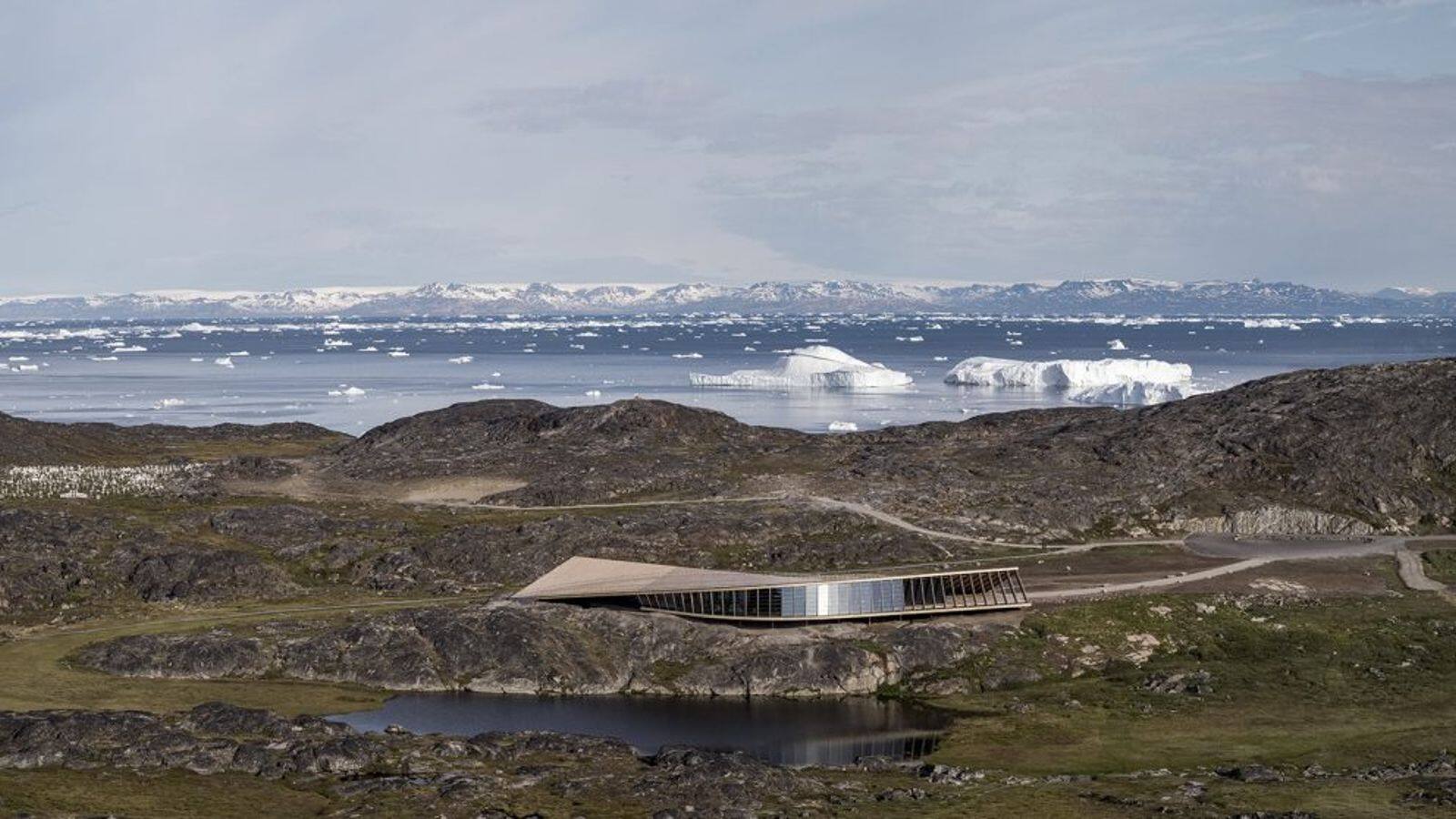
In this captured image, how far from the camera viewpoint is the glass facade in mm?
110250

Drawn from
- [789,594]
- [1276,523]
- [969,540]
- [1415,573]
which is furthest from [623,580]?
[1276,523]

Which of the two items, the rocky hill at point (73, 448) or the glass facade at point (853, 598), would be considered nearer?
the glass facade at point (853, 598)

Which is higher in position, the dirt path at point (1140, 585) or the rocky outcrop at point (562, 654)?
the dirt path at point (1140, 585)

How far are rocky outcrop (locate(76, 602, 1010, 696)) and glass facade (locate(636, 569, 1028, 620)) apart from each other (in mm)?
1687

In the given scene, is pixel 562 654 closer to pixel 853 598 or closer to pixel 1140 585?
pixel 853 598

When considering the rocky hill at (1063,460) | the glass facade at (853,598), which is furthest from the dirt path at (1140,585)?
the rocky hill at (1063,460)

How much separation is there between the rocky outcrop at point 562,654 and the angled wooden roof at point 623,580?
390 centimetres

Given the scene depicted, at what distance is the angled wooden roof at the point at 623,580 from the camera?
370ft

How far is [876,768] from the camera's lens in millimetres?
84000

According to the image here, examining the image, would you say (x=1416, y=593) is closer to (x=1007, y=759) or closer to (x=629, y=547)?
(x=1007, y=759)

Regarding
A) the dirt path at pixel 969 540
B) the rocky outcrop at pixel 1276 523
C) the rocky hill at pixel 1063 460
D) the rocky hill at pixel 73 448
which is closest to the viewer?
the dirt path at pixel 969 540

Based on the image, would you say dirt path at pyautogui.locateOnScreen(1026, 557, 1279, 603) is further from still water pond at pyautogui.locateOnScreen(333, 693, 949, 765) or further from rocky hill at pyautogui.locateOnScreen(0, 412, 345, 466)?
rocky hill at pyautogui.locateOnScreen(0, 412, 345, 466)

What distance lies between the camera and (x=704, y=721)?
3784 inches

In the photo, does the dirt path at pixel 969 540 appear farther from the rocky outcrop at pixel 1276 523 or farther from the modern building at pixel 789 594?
the modern building at pixel 789 594
